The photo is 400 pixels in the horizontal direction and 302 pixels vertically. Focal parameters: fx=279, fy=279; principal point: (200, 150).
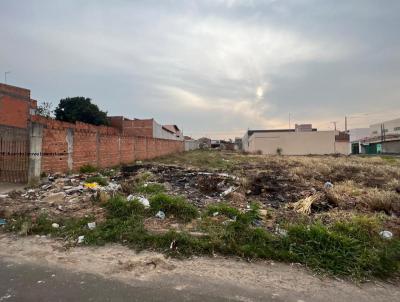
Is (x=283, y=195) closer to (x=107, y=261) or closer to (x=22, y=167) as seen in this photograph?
(x=107, y=261)

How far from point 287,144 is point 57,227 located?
138 feet

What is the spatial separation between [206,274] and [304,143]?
4292cm

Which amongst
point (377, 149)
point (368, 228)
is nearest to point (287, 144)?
point (377, 149)

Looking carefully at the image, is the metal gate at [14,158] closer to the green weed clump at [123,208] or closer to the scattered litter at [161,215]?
the green weed clump at [123,208]

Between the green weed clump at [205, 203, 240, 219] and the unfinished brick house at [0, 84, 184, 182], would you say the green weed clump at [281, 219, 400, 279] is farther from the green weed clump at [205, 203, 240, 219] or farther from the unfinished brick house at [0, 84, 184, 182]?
the unfinished brick house at [0, 84, 184, 182]

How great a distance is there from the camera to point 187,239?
4121mm

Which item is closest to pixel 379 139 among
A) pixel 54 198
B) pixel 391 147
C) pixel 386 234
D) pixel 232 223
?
pixel 391 147

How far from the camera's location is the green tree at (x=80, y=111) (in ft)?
124

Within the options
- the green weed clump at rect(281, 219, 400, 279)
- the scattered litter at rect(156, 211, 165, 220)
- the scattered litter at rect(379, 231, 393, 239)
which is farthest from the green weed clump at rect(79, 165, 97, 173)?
the scattered litter at rect(379, 231, 393, 239)

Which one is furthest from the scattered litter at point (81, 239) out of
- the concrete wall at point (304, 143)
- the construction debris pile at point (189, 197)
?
the concrete wall at point (304, 143)

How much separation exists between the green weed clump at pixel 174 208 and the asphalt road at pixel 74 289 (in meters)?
2.27

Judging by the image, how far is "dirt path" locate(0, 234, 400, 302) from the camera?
115 inches

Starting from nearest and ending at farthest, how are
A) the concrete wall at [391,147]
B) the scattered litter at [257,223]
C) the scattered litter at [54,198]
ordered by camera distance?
the scattered litter at [257,223], the scattered litter at [54,198], the concrete wall at [391,147]

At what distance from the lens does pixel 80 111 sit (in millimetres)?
37719
